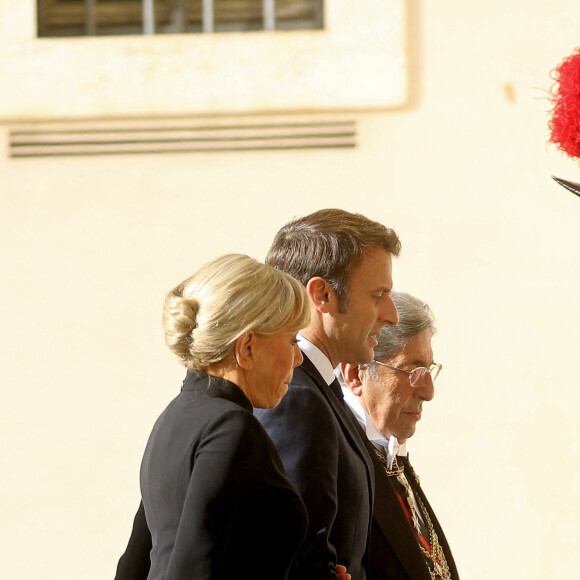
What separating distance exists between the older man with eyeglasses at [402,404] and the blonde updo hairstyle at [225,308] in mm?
817

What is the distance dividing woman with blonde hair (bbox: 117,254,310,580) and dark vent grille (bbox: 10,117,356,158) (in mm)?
4269

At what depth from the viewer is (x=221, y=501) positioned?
1800mm

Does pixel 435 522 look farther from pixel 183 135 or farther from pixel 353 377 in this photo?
pixel 183 135

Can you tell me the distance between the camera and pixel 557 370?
6.05 meters

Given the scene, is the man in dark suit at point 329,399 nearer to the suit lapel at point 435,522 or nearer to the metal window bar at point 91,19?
the suit lapel at point 435,522

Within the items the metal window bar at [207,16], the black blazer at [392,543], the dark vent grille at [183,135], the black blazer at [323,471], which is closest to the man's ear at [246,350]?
the black blazer at [323,471]

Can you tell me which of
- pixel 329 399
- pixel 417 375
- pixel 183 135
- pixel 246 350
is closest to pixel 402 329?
pixel 417 375

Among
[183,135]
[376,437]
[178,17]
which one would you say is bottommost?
[376,437]

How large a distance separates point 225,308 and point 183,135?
4.42 meters

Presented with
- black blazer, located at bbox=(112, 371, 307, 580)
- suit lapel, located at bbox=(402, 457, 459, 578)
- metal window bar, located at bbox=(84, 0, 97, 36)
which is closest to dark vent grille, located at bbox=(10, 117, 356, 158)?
metal window bar, located at bbox=(84, 0, 97, 36)

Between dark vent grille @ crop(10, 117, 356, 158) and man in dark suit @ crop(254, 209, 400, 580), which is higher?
dark vent grille @ crop(10, 117, 356, 158)

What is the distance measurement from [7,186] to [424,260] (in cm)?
239

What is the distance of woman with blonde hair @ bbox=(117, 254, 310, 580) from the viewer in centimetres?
181

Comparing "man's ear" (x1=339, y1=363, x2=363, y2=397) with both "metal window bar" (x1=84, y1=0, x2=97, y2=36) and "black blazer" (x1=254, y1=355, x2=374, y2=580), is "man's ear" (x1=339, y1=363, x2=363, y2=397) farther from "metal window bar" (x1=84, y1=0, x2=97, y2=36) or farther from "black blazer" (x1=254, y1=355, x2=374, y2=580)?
"metal window bar" (x1=84, y1=0, x2=97, y2=36)
